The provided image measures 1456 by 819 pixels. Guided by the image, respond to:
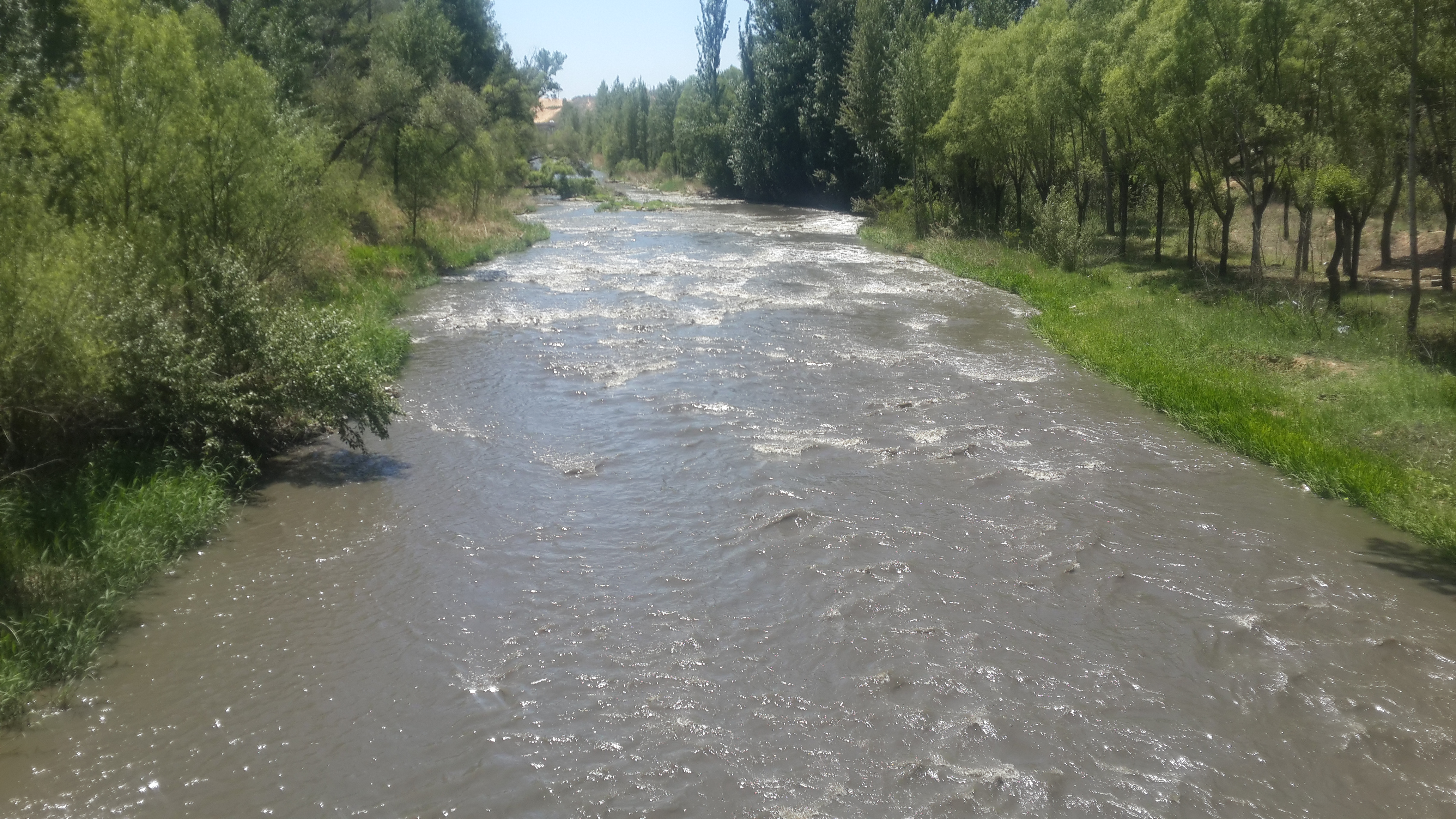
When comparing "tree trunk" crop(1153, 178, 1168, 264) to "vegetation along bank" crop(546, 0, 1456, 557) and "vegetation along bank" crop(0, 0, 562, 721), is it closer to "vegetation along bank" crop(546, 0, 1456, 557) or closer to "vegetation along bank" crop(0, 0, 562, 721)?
"vegetation along bank" crop(546, 0, 1456, 557)

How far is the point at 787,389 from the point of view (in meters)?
16.8

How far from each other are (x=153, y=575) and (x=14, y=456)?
1813 mm

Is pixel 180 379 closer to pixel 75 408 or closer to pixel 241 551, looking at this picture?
pixel 75 408

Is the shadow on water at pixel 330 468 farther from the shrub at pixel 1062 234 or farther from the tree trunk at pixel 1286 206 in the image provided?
the shrub at pixel 1062 234

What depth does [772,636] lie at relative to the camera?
8672 millimetres

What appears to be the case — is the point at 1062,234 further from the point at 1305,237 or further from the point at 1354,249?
the point at 1354,249

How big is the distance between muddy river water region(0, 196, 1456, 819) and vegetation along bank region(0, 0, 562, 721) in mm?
620

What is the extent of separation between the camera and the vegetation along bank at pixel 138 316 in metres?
8.48

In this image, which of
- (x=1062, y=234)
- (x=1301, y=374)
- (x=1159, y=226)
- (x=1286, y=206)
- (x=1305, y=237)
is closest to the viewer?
(x=1301, y=374)

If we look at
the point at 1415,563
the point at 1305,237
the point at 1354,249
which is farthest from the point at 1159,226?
the point at 1415,563

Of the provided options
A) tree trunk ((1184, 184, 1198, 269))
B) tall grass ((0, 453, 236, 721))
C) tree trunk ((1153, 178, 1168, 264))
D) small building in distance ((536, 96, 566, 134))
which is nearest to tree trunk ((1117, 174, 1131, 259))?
tree trunk ((1153, 178, 1168, 264))

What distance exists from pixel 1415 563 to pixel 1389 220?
13836mm

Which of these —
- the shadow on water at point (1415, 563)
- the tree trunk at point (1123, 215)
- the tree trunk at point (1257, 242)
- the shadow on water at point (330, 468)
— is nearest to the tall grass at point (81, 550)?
the shadow on water at point (330, 468)

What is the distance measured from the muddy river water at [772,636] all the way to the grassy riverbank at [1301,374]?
56cm
